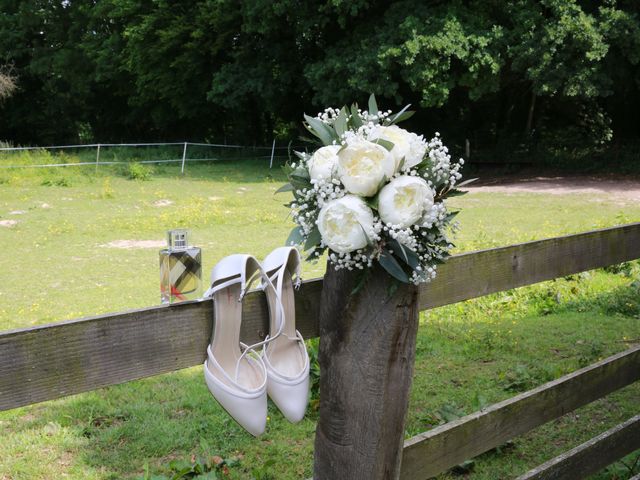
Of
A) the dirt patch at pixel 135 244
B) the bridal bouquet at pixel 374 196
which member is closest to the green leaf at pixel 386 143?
the bridal bouquet at pixel 374 196

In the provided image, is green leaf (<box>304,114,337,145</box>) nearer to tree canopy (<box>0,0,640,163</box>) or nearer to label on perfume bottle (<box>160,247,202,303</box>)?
label on perfume bottle (<box>160,247,202,303</box>)

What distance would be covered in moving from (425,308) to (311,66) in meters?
21.1

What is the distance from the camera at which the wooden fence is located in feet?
4.54

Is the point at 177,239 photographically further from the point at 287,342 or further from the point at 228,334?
the point at 287,342

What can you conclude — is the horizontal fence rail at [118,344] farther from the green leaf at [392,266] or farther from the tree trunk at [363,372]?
the green leaf at [392,266]

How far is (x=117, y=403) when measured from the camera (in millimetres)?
4215

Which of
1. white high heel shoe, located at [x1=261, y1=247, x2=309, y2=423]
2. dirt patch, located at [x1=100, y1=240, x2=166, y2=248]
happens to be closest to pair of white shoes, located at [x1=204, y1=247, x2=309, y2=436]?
white high heel shoe, located at [x1=261, y1=247, x2=309, y2=423]

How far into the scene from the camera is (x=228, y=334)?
1639mm

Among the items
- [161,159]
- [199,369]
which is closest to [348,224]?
[199,369]

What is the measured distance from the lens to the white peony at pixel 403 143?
4.90 ft

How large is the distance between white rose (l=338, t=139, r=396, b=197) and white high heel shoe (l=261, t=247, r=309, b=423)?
1.05 ft

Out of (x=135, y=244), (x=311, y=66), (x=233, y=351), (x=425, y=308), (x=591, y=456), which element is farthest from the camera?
(x=311, y=66)

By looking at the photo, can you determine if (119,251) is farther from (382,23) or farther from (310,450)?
(382,23)

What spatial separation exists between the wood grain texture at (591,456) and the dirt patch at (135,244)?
8.13 metres
